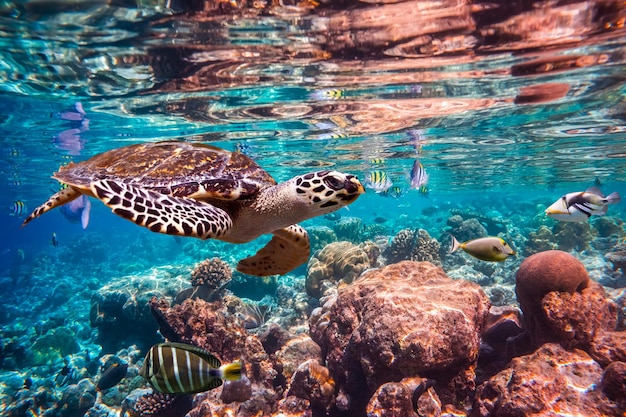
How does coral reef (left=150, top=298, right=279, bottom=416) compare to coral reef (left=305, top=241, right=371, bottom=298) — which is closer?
coral reef (left=150, top=298, right=279, bottom=416)

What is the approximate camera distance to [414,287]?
571 centimetres

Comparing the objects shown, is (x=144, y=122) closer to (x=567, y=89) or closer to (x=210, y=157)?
(x=210, y=157)

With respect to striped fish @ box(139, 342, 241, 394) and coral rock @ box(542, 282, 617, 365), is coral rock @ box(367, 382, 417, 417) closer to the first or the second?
striped fish @ box(139, 342, 241, 394)

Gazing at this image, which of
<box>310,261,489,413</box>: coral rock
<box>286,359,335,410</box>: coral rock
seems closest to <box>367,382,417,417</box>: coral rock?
<box>310,261,489,413</box>: coral rock

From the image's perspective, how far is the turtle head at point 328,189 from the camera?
3.19 m

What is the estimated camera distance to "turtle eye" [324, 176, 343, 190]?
10.5 feet

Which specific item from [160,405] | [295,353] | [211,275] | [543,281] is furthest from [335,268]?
[543,281]

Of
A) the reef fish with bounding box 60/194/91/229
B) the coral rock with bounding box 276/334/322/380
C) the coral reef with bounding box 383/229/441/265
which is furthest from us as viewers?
the coral reef with bounding box 383/229/441/265

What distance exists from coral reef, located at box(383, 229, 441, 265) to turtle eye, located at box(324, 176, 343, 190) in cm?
1016

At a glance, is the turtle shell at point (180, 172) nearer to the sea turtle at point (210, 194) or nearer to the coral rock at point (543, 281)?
the sea turtle at point (210, 194)

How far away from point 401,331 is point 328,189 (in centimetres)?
268

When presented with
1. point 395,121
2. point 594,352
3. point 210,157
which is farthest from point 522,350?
point 395,121

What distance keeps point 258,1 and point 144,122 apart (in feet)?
29.5

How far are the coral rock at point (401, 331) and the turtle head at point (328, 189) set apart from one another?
7.93 ft
